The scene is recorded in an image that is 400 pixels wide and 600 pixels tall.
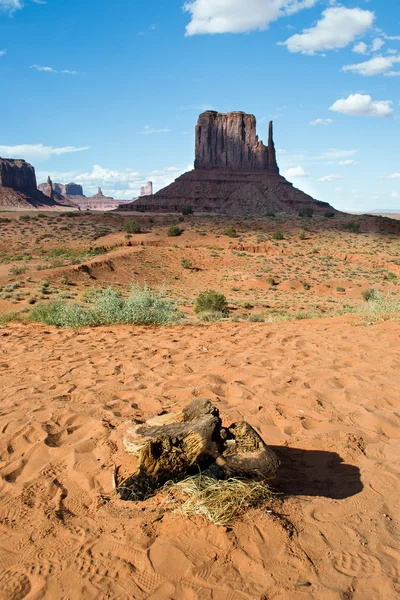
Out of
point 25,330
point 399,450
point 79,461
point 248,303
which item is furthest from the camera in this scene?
point 248,303

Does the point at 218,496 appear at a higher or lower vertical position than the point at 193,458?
lower

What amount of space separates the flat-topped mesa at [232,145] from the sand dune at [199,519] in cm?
9976

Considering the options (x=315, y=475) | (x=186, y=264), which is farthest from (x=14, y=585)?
(x=186, y=264)

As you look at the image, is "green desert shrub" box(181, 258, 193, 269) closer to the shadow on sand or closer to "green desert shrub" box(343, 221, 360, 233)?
the shadow on sand

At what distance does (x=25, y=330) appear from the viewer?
934 centimetres

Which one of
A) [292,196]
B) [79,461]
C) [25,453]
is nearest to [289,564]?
[79,461]

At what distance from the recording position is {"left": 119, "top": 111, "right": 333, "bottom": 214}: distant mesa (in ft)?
278

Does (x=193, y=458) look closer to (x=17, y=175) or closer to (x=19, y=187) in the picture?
(x=19, y=187)

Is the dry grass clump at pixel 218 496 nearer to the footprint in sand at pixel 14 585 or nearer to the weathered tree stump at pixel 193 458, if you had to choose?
the weathered tree stump at pixel 193 458

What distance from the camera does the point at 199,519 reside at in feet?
9.61

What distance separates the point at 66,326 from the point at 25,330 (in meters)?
0.85

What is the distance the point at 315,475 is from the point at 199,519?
1.23 metres

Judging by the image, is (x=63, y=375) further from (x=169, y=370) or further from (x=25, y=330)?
(x=25, y=330)

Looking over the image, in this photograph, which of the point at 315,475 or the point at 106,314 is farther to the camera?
the point at 106,314
